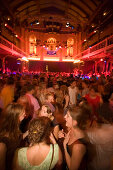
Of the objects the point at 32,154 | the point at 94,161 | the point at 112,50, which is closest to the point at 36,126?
the point at 32,154

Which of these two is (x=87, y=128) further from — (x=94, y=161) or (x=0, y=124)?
(x=0, y=124)

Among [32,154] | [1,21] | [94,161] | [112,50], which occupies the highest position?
[1,21]

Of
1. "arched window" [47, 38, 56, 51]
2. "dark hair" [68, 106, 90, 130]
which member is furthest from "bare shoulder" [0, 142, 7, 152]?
"arched window" [47, 38, 56, 51]

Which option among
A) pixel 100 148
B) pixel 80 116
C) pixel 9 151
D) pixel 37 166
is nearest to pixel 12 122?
pixel 9 151

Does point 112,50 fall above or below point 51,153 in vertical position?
above

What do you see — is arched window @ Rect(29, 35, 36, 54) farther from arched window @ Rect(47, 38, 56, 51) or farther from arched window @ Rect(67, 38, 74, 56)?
arched window @ Rect(67, 38, 74, 56)

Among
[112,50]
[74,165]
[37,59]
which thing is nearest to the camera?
[74,165]

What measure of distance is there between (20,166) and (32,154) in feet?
0.64

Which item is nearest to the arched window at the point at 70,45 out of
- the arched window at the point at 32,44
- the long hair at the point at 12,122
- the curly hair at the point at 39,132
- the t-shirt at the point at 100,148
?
the arched window at the point at 32,44

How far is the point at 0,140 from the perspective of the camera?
1455mm

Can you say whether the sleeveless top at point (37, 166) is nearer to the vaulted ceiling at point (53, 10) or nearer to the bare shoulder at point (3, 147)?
the bare shoulder at point (3, 147)

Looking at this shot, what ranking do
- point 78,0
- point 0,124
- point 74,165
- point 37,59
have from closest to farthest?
point 74,165 < point 0,124 < point 78,0 < point 37,59

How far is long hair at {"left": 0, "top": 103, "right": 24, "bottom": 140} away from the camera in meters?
1.67

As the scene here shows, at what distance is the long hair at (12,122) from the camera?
1673mm
